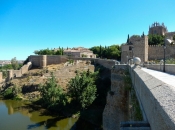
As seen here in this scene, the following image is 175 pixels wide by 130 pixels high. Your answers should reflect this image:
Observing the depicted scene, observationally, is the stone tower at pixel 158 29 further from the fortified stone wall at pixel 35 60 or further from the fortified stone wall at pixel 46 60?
the fortified stone wall at pixel 35 60

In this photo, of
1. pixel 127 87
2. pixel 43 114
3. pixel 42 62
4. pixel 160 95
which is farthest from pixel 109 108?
pixel 42 62

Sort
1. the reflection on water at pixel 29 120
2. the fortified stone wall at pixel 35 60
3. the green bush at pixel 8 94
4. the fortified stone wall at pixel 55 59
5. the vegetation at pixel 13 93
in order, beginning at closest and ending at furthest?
the reflection on water at pixel 29 120 < the vegetation at pixel 13 93 < the green bush at pixel 8 94 < the fortified stone wall at pixel 55 59 < the fortified stone wall at pixel 35 60

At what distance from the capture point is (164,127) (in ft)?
6.64

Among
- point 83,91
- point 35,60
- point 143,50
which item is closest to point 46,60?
point 35,60

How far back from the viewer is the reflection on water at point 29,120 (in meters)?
17.6

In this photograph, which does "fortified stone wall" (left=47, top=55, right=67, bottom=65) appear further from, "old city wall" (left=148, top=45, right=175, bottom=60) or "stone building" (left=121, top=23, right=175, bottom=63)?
"old city wall" (left=148, top=45, right=175, bottom=60)

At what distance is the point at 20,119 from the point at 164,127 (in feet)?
67.3

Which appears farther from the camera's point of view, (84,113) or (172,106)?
(84,113)

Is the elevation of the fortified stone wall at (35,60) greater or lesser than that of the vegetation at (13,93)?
greater

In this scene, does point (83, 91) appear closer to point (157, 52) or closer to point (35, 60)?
point (157, 52)

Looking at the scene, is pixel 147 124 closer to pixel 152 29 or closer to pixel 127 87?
pixel 127 87

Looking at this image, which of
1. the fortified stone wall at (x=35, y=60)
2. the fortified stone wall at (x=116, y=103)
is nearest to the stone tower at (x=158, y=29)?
the fortified stone wall at (x=35, y=60)

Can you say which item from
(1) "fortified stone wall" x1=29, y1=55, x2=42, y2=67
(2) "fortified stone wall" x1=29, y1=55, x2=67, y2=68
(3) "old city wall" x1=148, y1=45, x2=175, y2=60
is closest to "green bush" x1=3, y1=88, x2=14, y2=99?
(2) "fortified stone wall" x1=29, y1=55, x2=67, y2=68

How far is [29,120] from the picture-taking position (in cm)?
1961
